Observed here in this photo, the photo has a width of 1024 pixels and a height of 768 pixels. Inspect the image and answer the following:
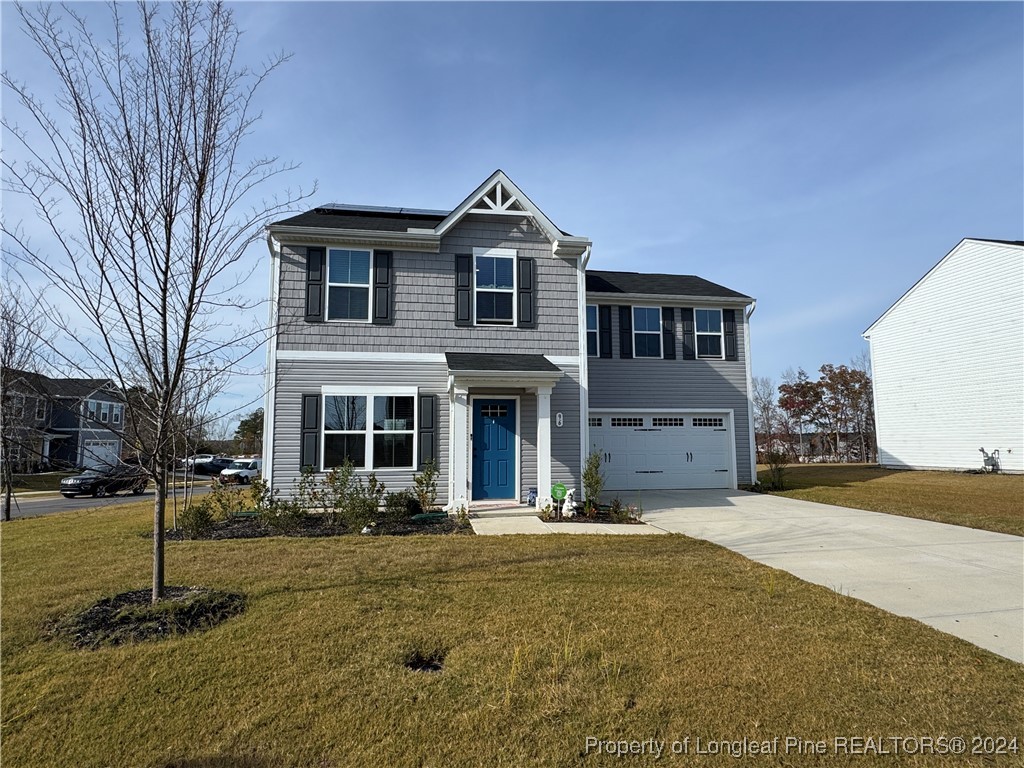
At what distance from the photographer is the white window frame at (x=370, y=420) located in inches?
419

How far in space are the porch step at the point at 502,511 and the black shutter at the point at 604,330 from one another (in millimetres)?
6120

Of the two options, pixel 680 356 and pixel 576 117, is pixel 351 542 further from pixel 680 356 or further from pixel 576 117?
pixel 680 356

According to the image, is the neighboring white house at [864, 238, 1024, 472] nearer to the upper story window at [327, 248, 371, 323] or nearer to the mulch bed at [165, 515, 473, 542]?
the mulch bed at [165, 515, 473, 542]

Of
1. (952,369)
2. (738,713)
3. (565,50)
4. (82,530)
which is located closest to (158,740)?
(738,713)

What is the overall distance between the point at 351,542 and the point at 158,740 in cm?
476

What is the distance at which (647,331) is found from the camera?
50.6 ft

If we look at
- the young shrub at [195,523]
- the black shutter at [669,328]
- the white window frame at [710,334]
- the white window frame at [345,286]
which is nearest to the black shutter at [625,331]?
the black shutter at [669,328]

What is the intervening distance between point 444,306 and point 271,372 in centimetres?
377

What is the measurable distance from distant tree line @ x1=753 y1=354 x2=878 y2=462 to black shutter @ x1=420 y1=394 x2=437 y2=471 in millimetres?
30389

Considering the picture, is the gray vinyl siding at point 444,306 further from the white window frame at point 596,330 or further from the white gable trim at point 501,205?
the white window frame at point 596,330

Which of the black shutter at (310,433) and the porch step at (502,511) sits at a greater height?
the black shutter at (310,433)

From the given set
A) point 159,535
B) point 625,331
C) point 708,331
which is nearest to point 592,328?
point 625,331

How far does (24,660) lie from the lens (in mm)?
3660

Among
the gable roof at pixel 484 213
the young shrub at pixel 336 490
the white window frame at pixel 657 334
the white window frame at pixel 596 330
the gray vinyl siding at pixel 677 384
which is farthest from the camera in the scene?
the white window frame at pixel 657 334
